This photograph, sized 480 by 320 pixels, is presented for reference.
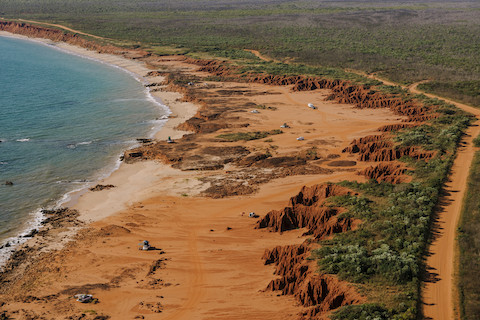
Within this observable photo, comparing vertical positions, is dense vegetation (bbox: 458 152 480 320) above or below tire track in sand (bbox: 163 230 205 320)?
above

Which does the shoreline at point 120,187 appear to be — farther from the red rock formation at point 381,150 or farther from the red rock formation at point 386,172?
the red rock formation at point 381,150

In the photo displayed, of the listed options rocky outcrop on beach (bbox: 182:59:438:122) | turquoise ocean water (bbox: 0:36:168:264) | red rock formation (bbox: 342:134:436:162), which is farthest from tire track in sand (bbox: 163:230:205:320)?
rocky outcrop on beach (bbox: 182:59:438:122)

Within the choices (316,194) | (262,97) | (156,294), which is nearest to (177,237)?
(156,294)

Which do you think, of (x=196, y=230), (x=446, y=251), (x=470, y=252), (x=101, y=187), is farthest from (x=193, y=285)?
(x=101, y=187)

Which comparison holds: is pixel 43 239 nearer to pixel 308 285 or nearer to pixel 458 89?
pixel 308 285

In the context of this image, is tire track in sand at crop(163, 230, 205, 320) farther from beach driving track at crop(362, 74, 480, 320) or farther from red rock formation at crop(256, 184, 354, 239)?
beach driving track at crop(362, 74, 480, 320)
